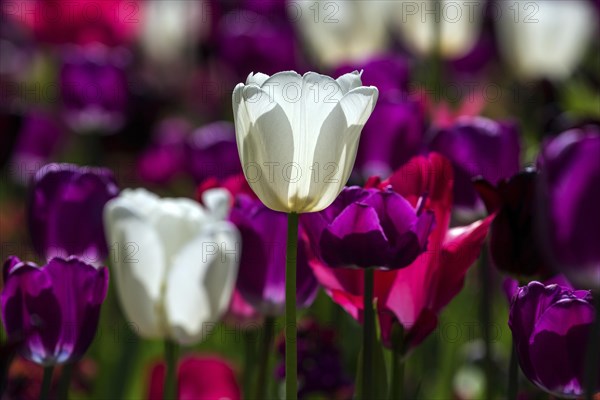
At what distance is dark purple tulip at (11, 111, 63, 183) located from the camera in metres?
A: 2.00

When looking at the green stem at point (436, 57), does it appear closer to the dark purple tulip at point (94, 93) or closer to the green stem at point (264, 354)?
the dark purple tulip at point (94, 93)

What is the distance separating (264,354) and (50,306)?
0.23 metres

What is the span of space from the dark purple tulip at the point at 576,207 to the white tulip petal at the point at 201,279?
0.33 m

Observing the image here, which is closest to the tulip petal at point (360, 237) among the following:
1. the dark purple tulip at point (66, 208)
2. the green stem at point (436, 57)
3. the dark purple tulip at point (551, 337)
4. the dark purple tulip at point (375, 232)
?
the dark purple tulip at point (375, 232)

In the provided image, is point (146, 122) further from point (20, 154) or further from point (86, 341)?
point (86, 341)

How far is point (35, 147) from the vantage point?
203cm

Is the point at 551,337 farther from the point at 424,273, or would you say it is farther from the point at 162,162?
the point at 162,162

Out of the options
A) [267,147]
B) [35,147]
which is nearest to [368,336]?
[267,147]

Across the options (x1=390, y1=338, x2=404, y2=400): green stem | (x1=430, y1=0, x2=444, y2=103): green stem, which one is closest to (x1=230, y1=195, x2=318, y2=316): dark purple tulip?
(x1=390, y1=338, x2=404, y2=400): green stem

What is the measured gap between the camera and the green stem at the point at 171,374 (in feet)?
3.02

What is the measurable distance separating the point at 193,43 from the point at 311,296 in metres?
1.78

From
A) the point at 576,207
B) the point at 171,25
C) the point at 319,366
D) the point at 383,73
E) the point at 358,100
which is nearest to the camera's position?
the point at 576,207

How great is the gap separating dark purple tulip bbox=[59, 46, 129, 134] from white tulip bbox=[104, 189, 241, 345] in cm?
104

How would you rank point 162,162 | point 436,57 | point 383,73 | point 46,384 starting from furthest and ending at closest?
1. point 162,162
2. point 436,57
3. point 383,73
4. point 46,384
